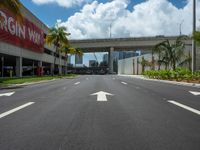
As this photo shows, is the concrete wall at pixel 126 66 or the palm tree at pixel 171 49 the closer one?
the palm tree at pixel 171 49

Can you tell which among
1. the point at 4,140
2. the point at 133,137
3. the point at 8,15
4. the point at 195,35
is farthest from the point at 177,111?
the point at 8,15

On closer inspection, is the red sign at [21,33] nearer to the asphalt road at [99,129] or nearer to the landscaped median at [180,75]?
the landscaped median at [180,75]

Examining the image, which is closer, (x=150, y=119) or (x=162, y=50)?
(x=150, y=119)

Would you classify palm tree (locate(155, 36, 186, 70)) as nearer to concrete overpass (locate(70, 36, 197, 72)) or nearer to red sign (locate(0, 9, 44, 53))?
red sign (locate(0, 9, 44, 53))

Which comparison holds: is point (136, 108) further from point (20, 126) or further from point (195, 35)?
point (195, 35)

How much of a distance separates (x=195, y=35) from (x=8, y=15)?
25.9 metres

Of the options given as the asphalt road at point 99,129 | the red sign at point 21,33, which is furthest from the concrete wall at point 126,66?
the asphalt road at point 99,129

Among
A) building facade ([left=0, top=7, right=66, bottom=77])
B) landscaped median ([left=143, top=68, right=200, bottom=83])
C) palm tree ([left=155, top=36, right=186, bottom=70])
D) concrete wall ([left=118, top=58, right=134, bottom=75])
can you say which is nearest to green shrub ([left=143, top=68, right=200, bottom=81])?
landscaped median ([left=143, top=68, right=200, bottom=83])

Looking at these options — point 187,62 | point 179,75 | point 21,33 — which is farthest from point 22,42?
point 187,62

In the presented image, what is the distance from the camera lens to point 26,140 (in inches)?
249

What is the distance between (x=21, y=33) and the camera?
51188 millimetres

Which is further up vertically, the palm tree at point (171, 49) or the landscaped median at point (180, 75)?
the palm tree at point (171, 49)

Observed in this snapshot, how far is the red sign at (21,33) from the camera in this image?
43500mm

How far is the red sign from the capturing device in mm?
43500
